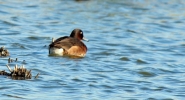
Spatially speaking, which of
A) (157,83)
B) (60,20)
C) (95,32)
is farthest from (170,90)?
(60,20)

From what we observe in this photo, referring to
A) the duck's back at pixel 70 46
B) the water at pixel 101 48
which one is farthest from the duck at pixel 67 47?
the water at pixel 101 48

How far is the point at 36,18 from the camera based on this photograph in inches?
781

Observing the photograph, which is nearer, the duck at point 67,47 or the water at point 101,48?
the water at point 101,48

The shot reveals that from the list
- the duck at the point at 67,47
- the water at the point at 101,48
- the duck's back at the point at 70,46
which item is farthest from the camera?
the duck's back at the point at 70,46

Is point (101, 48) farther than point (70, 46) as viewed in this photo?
Yes

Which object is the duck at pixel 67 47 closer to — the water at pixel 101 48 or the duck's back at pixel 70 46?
the duck's back at pixel 70 46

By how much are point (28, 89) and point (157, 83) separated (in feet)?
8.16

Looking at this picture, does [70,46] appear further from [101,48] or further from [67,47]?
[101,48]

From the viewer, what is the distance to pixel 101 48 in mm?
16109

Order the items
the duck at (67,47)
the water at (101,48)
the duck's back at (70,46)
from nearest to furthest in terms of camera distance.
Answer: the water at (101,48) → the duck at (67,47) → the duck's back at (70,46)

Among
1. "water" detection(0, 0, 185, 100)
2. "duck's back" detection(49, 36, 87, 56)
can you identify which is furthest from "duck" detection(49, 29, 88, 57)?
"water" detection(0, 0, 185, 100)

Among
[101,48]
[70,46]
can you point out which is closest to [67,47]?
[70,46]

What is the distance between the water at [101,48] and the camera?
1141 cm

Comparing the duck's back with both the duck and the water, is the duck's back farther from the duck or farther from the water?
A: the water
